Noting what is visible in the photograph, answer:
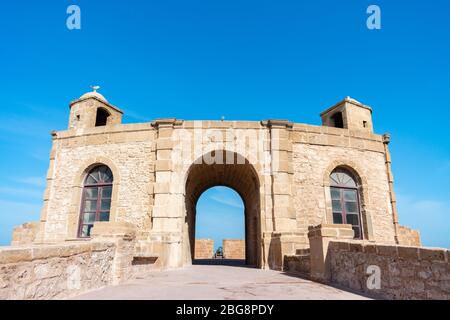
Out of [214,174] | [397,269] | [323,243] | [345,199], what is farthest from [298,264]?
[214,174]

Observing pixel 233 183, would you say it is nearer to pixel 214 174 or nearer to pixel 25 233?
pixel 214 174

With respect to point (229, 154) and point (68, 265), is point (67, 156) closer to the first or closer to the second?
point (229, 154)

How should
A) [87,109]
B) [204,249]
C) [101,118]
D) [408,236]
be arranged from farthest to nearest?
[204,249] → [101,118] → [87,109] → [408,236]

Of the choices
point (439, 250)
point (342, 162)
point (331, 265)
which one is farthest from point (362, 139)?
point (439, 250)

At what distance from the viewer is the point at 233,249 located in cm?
2036

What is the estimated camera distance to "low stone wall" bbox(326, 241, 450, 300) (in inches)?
143

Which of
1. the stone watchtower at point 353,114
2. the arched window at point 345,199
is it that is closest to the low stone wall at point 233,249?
the arched window at point 345,199

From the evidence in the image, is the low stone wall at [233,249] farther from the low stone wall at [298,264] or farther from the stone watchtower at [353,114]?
the low stone wall at [298,264]

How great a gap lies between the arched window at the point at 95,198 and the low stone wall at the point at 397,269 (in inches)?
336

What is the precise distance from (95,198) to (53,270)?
7.86m

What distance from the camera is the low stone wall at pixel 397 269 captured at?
11.9ft

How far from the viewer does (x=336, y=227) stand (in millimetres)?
6488

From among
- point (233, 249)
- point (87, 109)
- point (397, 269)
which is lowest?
point (233, 249)

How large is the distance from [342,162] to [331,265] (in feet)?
20.0
